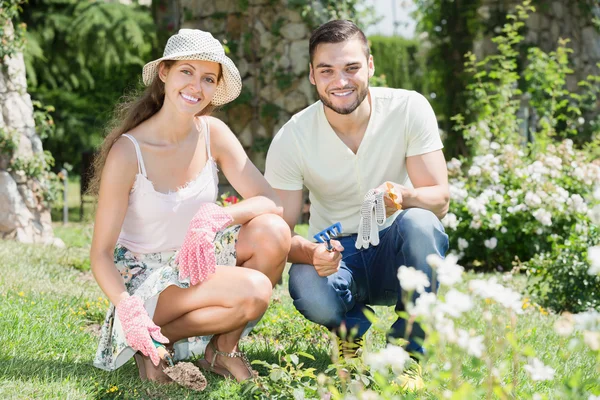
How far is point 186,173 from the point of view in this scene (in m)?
2.80

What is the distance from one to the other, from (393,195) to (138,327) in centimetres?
95

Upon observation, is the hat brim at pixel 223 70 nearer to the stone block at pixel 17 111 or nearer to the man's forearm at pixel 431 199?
the man's forearm at pixel 431 199

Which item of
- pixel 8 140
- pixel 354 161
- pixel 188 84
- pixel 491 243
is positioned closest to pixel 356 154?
pixel 354 161

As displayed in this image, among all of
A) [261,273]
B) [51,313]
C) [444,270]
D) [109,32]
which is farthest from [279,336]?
[109,32]

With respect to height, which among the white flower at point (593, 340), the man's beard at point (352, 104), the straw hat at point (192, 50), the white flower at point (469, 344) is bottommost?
the white flower at point (469, 344)

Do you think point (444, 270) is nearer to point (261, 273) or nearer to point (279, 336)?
point (261, 273)

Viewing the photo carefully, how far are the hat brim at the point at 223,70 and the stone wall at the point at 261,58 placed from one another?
4414 millimetres

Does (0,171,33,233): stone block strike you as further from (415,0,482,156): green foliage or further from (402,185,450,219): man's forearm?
(415,0,482,156): green foliage

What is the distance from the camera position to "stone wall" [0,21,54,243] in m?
5.72

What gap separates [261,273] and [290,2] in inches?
194

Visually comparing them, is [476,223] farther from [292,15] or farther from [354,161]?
[292,15]

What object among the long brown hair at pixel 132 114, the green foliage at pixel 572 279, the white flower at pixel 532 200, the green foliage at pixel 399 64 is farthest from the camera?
the green foliage at pixel 399 64

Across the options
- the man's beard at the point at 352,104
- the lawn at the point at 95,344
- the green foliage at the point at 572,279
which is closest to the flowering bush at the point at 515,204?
the green foliage at the point at 572,279

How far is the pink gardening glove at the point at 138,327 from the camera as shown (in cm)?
241
